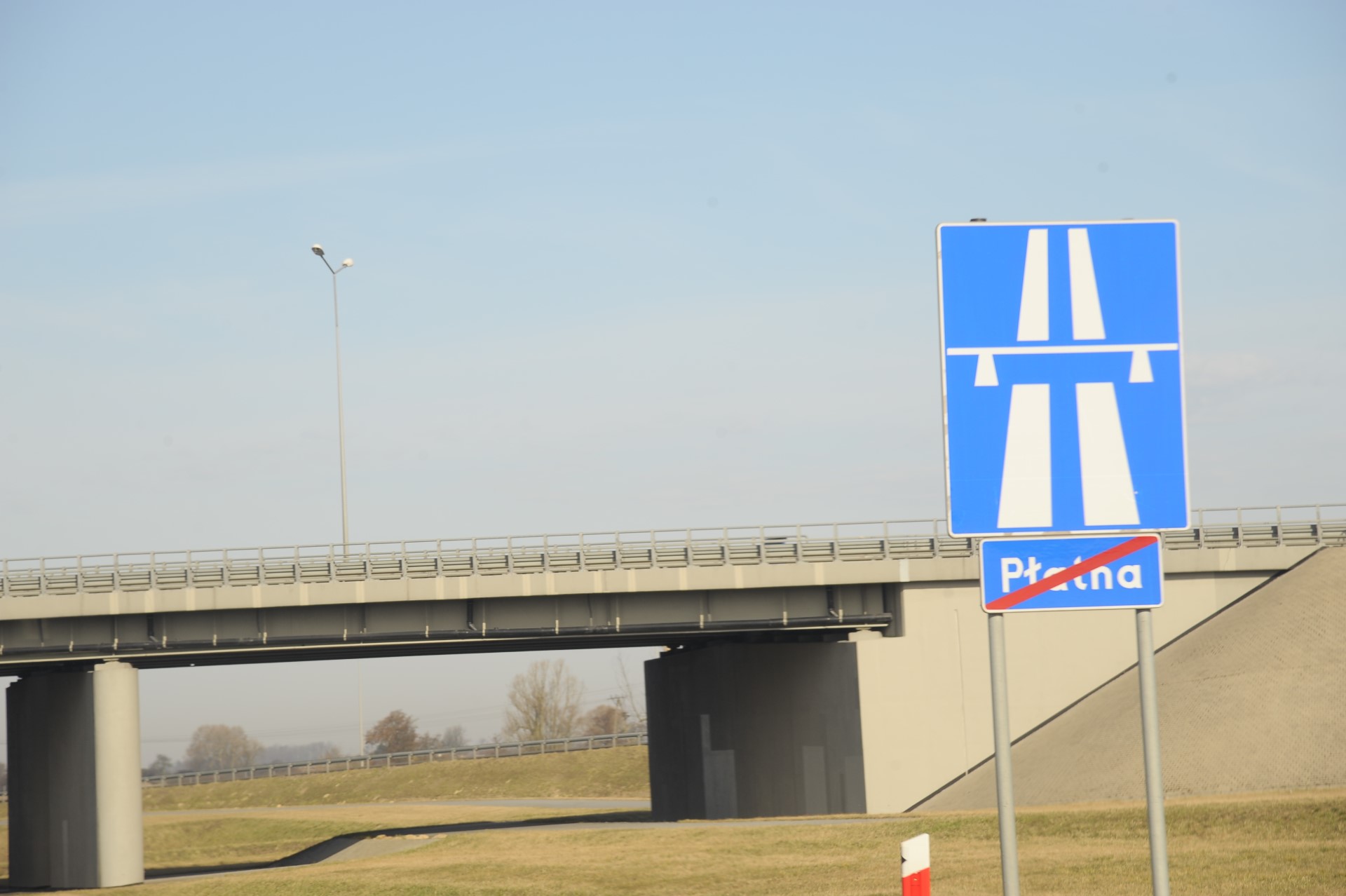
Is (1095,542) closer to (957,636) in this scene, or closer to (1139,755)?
(1139,755)

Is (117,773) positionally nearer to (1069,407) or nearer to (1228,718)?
(1228,718)

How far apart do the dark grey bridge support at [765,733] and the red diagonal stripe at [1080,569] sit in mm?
40650

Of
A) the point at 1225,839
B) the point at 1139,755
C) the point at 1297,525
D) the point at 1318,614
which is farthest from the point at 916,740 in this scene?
the point at 1225,839

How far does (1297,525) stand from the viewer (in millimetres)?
52281

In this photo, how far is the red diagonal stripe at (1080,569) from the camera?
7.95 meters

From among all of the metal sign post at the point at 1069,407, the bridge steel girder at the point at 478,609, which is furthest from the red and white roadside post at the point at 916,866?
the bridge steel girder at the point at 478,609

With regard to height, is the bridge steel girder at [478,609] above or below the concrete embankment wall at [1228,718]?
above

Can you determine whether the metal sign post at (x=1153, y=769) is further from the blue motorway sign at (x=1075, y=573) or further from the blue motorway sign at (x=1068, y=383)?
the blue motorway sign at (x=1068, y=383)

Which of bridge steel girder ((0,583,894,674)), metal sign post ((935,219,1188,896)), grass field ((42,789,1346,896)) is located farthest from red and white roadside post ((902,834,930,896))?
bridge steel girder ((0,583,894,674))

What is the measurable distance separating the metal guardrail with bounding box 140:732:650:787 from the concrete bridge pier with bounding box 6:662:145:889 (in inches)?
1960

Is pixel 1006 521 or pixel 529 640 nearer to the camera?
pixel 1006 521

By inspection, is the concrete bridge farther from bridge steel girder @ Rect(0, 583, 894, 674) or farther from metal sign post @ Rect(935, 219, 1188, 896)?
metal sign post @ Rect(935, 219, 1188, 896)

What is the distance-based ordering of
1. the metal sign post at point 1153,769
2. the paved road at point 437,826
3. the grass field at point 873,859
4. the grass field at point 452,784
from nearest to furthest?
the metal sign post at point 1153,769 → the grass field at point 873,859 → the paved road at point 437,826 → the grass field at point 452,784

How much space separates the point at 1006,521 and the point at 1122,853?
67.6ft
